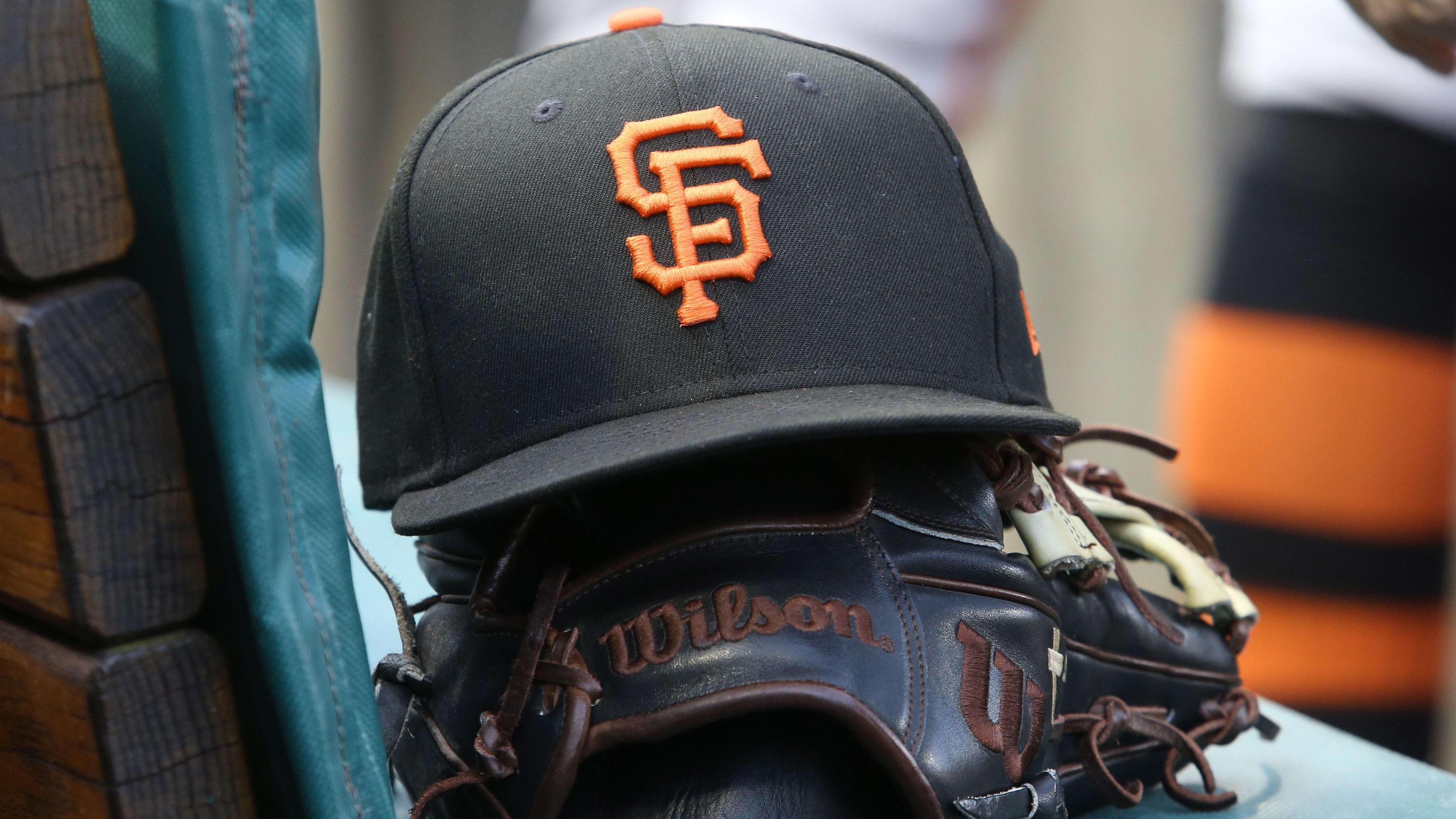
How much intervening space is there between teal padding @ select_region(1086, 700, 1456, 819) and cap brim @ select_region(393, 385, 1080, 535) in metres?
0.32

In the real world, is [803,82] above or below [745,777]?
above

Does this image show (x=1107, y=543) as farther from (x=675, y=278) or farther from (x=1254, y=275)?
(x=1254, y=275)

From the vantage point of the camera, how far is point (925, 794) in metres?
0.51

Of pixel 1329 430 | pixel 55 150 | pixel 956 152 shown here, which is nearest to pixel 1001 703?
pixel 956 152

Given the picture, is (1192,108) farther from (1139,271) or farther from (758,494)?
(758,494)

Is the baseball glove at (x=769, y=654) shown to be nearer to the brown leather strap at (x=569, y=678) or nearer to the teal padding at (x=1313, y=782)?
the brown leather strap at (x=569, y=678)

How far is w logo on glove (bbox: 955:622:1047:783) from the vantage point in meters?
0.54

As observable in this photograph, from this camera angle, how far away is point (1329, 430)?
1591 millimetres

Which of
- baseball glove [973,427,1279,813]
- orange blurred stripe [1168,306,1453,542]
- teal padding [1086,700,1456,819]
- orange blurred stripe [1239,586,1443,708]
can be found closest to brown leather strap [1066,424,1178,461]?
baseball glove [973,427,1279,813]

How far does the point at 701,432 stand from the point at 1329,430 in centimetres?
136

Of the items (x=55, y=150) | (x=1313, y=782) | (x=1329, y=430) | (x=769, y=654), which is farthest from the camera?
(x=1329, y=430)

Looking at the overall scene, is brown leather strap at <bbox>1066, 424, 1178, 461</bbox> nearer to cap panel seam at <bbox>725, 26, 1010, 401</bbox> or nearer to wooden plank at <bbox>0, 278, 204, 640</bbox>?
cap panel seam at <bbox>725, 26, 1010, 401</bbox>

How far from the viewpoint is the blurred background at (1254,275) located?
1.51 m

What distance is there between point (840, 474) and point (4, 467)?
38cm
